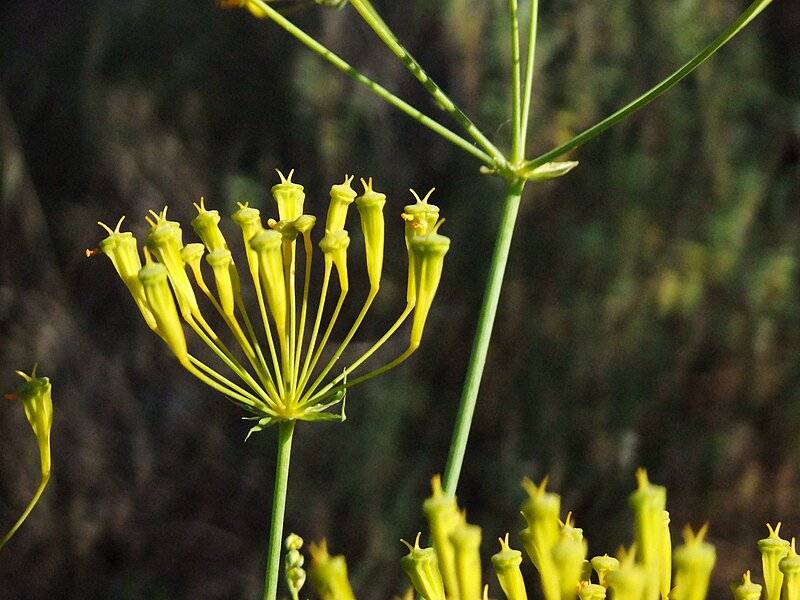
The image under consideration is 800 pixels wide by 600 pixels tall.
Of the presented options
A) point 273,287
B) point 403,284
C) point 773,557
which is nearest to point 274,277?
point 273,287

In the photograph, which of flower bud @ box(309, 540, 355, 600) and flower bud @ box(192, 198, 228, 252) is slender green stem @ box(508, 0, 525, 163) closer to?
flower bud @ box(192, 198, 228, 252)

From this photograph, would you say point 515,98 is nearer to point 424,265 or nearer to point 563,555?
point 424,265

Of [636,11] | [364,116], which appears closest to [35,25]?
[364,116]

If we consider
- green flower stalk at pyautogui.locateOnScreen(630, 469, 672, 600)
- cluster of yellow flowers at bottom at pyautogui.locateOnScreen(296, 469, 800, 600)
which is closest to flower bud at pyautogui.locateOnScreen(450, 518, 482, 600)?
cluster of yellow flowers at bottom at pyautogui.locateOnScreen(296, 469, 800, 600)

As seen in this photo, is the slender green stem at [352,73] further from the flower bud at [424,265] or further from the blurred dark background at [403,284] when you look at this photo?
the blurred dark background at [403,284]

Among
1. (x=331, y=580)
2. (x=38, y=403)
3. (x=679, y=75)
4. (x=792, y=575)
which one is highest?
(x=679, y=75)
